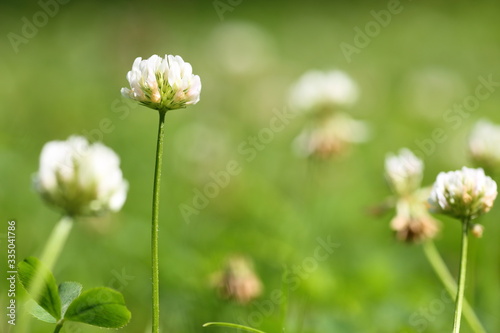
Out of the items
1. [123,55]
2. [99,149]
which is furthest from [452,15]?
[99,149]

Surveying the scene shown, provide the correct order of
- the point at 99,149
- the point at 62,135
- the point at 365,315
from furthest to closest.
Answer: the point at 62,135 < the point at 365,315 < the point at 99,149

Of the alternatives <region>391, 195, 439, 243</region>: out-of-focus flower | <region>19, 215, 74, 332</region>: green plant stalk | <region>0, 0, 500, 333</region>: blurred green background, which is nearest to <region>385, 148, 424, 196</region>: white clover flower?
<region>391, 195, 439, 243</region>: out-of-focus flower

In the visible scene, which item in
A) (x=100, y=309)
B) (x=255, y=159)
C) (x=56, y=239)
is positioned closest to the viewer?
(x=100, y=309)

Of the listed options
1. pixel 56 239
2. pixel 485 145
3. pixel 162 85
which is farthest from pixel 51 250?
pixel 485 145

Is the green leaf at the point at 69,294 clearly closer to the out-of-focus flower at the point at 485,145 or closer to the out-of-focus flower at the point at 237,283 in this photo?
the out-of-focus flower at the point at 237,283

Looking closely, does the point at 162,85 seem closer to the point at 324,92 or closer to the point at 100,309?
the point at 100,309

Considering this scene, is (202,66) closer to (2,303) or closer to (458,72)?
(458,72)
